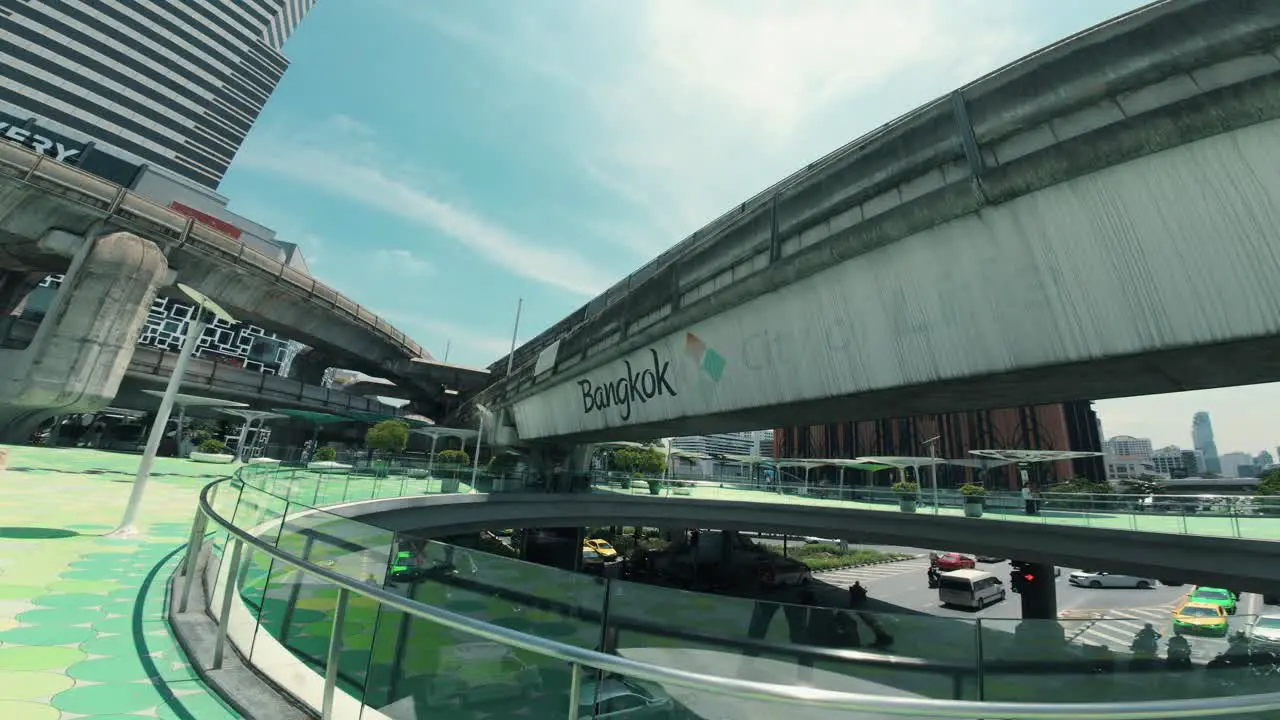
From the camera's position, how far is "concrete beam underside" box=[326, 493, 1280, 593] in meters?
14.7

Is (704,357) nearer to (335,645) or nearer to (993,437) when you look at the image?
(335,645)

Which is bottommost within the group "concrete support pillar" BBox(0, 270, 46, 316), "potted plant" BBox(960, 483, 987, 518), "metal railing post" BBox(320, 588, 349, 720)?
"metal railing post" BBox(320, 588, 349, 720)

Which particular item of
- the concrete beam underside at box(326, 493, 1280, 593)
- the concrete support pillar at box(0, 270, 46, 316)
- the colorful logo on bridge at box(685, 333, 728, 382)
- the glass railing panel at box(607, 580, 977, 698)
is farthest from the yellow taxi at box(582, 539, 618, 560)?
the concrete support pillar at box(0, 270, 46, 316)

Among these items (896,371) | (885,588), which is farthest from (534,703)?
(885,588)

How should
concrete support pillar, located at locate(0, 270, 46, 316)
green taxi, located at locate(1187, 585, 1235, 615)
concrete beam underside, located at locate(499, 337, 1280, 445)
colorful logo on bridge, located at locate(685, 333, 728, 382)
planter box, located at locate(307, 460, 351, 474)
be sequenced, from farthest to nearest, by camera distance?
concrete support pillar, located at locate(0, 270, 46, 316) < green taxi, located at locate(1187, 585, 1235, 615) < planter box, located at locate(307, 460, 351, 474) < colorful logo on bridge, located at locate(685, 333, 728, 382) < concrete beam underside, located at locate(499, 337, 1280, 445)

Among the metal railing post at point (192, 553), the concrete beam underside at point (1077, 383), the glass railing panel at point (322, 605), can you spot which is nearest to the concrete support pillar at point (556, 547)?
the concrete beam underside at point (1077, 383)

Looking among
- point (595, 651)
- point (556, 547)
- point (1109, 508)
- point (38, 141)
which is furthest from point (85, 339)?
point (38, 141)

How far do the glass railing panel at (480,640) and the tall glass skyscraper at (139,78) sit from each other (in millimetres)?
89964

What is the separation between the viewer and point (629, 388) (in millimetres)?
16375

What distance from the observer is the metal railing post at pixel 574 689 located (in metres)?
2.82

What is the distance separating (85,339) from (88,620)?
101 feet

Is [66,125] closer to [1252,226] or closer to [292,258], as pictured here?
[292,258]

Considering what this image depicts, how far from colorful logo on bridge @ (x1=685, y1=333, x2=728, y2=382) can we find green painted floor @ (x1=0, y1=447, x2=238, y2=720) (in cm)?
1029

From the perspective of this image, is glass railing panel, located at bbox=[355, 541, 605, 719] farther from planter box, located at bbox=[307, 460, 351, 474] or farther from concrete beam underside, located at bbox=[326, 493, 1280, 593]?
planter box, located at bbox=[307, 460, 351, 474]
